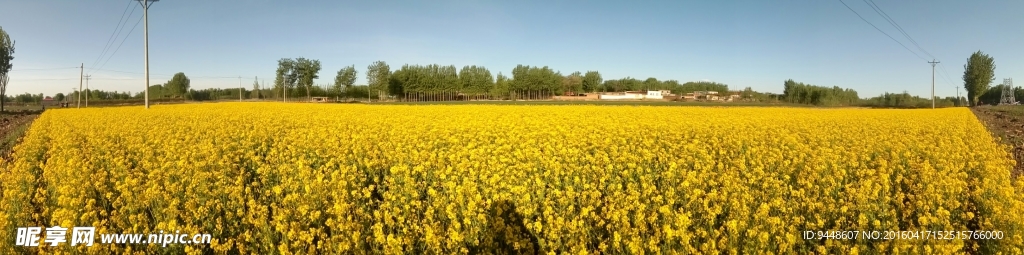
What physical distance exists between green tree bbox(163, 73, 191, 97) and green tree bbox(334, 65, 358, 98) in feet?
118

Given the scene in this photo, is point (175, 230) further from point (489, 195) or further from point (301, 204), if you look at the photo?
point (489, 195)

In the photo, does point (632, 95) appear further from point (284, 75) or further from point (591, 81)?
point (284, 75)

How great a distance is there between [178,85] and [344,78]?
40.4 metres

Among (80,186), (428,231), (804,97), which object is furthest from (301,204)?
(804,97)

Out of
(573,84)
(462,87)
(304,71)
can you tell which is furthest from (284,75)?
(573,84)

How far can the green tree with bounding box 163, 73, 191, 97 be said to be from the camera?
97.7m

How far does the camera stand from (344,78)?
84.8 m

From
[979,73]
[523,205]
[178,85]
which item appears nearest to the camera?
[523,205]

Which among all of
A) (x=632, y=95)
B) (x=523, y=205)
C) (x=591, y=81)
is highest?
(x=591, y=81)

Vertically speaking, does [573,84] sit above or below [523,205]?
above

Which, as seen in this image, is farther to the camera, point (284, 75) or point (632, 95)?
point (632, 95)

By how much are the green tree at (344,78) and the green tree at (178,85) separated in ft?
118

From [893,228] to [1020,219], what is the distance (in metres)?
1.02

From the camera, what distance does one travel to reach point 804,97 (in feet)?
284
